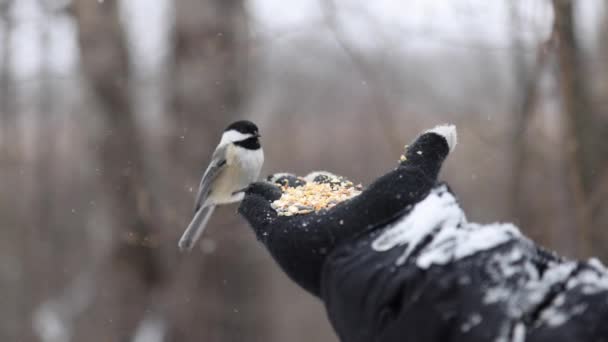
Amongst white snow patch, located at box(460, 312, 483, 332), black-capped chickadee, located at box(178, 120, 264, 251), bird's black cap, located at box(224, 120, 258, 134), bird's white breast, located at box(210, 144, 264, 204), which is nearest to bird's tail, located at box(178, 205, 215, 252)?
black-capped chickadee, located at box(178, 120, 264, 251)

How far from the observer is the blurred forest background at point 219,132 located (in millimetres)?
3373

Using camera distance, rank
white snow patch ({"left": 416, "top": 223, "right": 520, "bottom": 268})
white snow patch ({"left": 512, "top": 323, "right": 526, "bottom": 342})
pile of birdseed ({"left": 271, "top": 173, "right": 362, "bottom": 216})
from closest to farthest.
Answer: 1. white snow patch ({"left": 512, "top": 323, "right": 526, "bottom": 342})
2. white snow patch ({"left": 416, "top": 223, "right": 520, "bottom": 268})
3. pile of birdseed ({"left": 271, "top": 173, "right": 362, "bottom": 216})

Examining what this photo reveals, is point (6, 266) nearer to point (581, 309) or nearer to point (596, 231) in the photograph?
point (596, 231)

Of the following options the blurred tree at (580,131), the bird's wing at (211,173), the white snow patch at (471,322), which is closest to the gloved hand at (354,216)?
the white snow patch at (471,322)

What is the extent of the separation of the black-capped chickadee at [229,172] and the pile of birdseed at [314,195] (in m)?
0.57

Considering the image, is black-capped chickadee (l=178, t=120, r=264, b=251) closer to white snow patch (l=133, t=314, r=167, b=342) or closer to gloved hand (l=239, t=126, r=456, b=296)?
gloved hand (l=239, t=126, r=456, b=296)

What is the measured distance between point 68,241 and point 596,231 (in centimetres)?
605

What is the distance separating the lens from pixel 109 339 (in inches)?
215

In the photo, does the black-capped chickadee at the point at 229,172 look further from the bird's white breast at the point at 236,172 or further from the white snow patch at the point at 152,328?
the white snow patch at the point at 152,328

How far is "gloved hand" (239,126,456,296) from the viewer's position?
4.40 feet

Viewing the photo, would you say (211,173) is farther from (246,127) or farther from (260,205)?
(260,205)

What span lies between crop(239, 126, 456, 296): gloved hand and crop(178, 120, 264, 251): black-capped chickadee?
3.29 ft

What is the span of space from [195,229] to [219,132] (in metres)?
2.04

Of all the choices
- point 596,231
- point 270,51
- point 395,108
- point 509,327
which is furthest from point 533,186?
point 509,327
